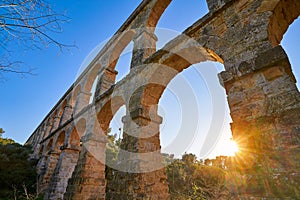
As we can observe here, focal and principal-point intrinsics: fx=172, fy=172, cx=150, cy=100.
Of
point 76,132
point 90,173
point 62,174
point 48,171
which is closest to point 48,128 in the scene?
point 48,171

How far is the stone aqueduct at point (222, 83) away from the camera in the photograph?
76.8 inches

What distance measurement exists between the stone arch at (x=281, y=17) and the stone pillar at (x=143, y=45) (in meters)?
3.48

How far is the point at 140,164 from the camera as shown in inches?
137

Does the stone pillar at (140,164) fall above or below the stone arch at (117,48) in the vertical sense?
below

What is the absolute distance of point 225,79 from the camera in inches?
99.5

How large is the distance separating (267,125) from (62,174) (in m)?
7.66

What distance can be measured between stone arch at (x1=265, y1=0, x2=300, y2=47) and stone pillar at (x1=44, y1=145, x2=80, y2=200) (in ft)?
25.8

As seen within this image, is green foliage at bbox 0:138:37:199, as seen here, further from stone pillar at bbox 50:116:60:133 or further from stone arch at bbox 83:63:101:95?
stone arch at bbox 83:63:101:95

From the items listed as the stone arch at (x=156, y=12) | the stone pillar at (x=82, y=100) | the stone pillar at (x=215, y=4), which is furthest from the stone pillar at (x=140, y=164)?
the stone pillar at (x=82, y=100)

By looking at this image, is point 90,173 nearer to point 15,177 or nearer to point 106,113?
point 106,113

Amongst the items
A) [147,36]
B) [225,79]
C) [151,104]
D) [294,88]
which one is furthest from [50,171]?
[294,88]

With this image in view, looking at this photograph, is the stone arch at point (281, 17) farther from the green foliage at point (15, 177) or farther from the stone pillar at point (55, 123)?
the stone pillar at point (55, 123)

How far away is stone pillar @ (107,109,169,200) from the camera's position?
3.40 metres

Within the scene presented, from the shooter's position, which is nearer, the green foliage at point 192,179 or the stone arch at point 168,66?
the stone arch at point 168,66
